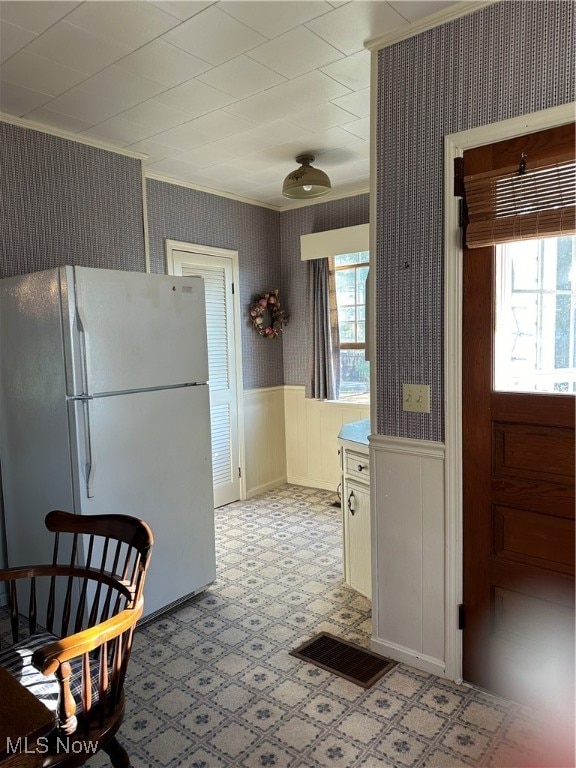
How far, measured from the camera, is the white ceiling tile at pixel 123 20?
77.8 inches

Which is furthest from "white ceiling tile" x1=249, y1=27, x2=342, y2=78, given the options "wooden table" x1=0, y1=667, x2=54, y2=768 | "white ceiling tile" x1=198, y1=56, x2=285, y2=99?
"wooden table" x1=0, y1=667, x2=54, y2=768

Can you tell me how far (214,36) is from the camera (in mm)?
2180

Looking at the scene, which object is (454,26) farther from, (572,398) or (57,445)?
(57,445)

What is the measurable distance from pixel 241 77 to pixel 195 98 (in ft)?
1.13

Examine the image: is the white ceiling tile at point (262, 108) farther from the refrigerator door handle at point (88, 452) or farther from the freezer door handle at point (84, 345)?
the refrigerator door handle at point (88, 452)

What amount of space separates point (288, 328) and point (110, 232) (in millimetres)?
2063

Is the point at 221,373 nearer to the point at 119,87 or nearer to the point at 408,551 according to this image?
the point at 119,87

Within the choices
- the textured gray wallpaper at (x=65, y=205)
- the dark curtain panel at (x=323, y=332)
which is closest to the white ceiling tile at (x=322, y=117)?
the textured gray wallpaper at (x=65, y=205)

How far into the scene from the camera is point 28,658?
162 centimetres

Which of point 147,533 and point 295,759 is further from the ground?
point 147,533

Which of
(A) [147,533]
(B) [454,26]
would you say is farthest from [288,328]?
(A) [147,533]

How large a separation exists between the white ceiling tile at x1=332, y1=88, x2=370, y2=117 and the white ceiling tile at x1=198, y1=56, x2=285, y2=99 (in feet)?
1.33

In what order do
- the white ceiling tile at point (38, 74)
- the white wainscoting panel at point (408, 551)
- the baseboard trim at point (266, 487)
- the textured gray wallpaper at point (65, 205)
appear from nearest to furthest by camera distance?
the white wainscoting panel at point (408, 551) < the white ceiling tile at point (38, 74) < the textured gray wallpaper at point (65, 205) < the baseboard trim at point (266, 487)

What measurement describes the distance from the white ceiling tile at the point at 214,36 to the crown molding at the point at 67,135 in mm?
1241
